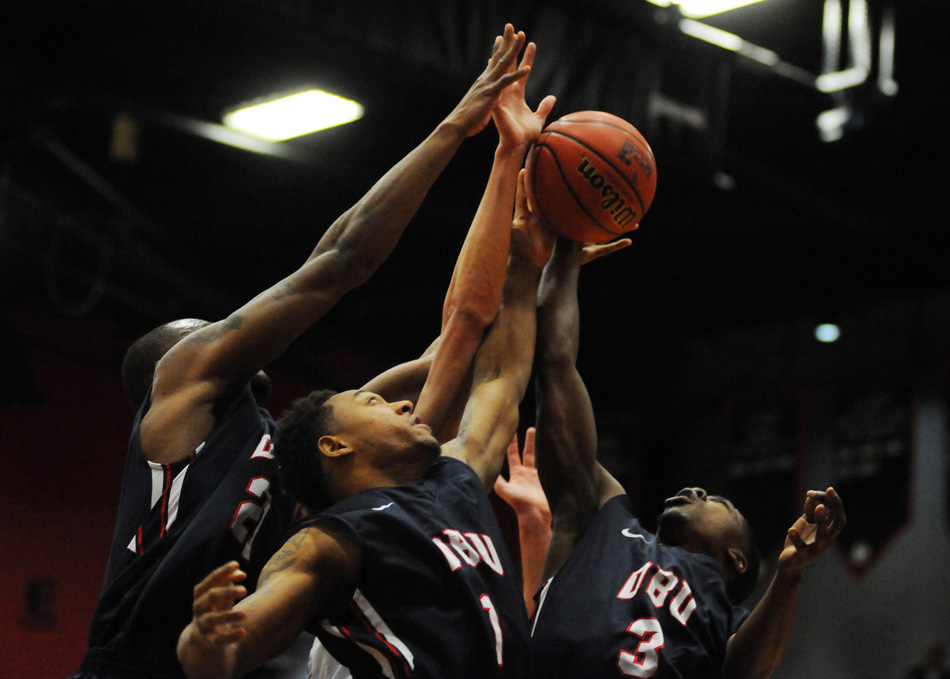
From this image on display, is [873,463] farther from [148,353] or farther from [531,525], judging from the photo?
[148,353]

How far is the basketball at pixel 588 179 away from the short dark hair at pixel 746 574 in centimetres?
99

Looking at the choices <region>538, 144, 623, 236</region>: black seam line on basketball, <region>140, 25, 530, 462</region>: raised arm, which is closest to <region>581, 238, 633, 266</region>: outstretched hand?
<region>538, 144, 623, 236</region>: black seam line on basketball

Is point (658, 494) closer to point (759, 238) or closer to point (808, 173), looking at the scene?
point (759, 238)

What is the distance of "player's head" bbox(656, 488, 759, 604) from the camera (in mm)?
3541

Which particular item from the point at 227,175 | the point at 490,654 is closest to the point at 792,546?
the point at 490,654

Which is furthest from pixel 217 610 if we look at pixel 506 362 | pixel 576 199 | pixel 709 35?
pixel 709 35

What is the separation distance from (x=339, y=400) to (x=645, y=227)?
21.1 feet

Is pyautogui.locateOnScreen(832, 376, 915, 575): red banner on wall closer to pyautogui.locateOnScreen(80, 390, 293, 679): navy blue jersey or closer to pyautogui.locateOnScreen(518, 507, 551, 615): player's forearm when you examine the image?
pyautogui.locateOnScreen(518, 507, 551, 615): player's forearm

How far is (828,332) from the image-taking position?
36.0 ft

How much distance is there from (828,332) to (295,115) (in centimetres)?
576

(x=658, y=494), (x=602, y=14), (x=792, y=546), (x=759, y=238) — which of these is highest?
(x=759, y=238)

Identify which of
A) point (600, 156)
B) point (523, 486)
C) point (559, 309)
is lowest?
point (523, 486)

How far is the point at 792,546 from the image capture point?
3119mm

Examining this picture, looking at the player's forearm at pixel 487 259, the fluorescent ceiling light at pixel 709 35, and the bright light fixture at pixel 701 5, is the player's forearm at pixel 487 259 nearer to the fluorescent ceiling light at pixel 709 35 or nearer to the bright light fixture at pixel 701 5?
the bright light fixture at pixel 701 5
